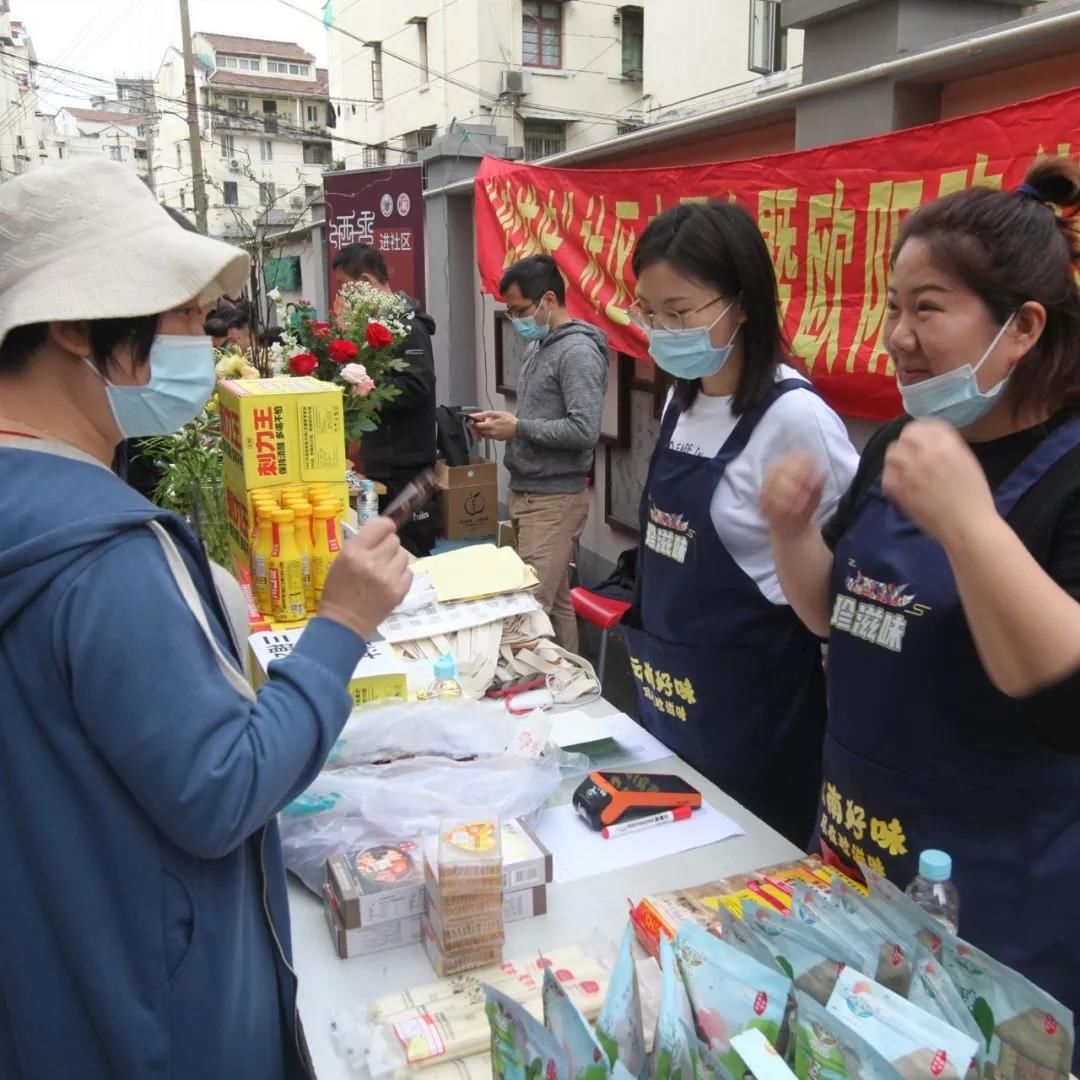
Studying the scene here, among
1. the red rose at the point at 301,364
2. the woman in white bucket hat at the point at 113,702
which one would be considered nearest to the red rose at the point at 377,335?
the red rose at the point at 301,364

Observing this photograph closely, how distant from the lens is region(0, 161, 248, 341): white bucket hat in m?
0.92

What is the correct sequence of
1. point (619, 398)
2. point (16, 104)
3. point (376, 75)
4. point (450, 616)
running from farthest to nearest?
point (16, 104)
point (376, 75)
point (619, 398)
point (450, 616)

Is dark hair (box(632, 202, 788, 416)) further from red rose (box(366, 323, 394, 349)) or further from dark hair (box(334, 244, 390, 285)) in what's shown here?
dark hair (box(334, 244, 390, 285))

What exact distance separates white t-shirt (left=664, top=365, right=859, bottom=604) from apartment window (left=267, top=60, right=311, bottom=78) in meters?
50.6

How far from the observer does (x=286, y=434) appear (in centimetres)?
238

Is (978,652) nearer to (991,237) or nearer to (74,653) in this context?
(991,237)

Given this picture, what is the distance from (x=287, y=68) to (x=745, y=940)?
5302cm

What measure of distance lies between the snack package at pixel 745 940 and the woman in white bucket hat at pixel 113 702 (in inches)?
18.6

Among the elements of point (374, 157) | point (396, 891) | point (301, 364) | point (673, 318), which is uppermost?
point (374, 157)

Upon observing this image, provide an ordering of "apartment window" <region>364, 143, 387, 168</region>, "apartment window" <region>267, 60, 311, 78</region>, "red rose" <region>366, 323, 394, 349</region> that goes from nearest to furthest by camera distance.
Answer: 1. "red rose" <region>366, 323, 394, 349</region>
2. "apartment window" <region>364, 143, 387, 168</region>
3. "apartment window" <region>267, 60, 311, 78</region>

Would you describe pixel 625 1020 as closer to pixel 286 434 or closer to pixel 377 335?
pixel 286 434

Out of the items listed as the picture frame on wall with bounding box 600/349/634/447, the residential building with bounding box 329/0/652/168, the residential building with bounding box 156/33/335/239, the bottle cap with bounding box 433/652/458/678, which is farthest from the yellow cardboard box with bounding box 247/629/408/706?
the residential building with bounding box 156/33/335/239

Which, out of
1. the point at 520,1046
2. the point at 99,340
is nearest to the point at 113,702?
the point at 99,340

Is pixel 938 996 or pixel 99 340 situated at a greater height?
pixel 99 340
